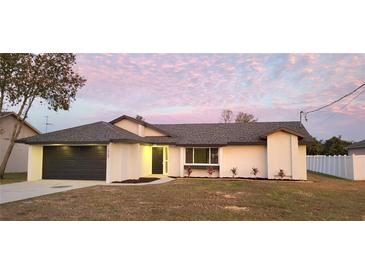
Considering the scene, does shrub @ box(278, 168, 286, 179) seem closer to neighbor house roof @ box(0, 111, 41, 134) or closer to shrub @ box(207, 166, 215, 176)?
shrub @ box(207, 166, 215, 176)

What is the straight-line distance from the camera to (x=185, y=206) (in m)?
8.97

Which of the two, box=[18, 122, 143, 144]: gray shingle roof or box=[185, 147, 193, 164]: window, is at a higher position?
box=[18, 122, 143, 144]: gray shingle roof

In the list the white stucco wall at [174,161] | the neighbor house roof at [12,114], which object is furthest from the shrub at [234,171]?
the neighbor house roof at [12,114]

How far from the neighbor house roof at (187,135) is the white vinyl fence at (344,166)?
128 inches

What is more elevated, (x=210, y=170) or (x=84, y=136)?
(x=84, y=136)

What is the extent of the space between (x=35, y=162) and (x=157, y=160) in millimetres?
7847

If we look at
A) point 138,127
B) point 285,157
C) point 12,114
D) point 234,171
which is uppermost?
point 12,114

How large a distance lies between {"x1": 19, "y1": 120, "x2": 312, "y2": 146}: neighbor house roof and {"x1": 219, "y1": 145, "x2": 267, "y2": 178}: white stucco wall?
23.4 inches

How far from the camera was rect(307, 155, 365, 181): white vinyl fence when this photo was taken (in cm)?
1855

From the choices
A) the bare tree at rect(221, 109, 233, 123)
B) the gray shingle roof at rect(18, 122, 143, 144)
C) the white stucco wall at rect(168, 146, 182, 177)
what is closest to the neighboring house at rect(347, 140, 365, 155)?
the bare tree at rect(221, 109, 233, 123)

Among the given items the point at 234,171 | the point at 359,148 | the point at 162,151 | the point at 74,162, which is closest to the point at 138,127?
the point at 162,151

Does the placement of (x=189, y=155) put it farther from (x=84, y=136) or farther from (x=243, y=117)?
(x=243, y=117)
